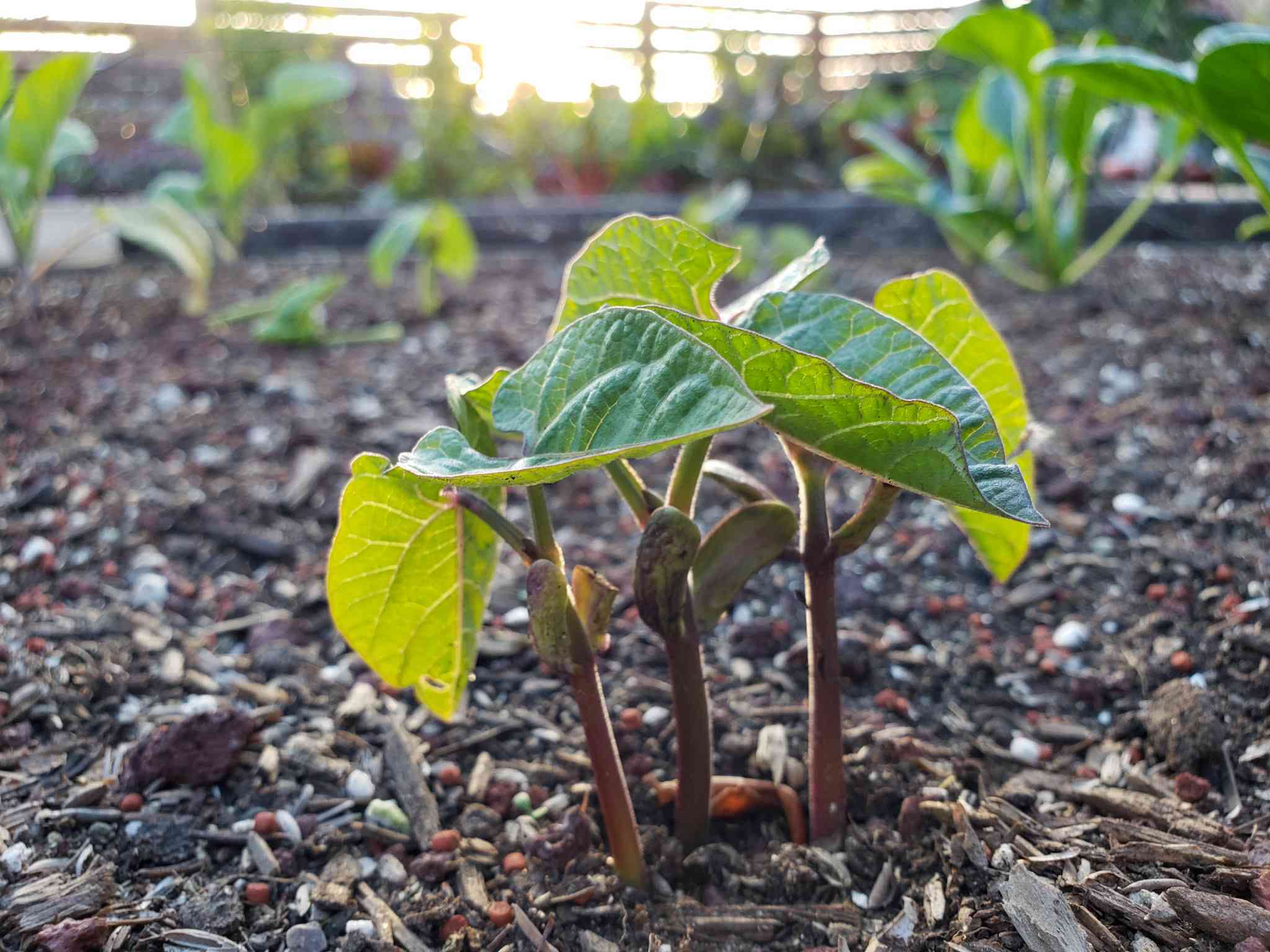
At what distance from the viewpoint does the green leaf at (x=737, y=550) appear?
2.61 ft

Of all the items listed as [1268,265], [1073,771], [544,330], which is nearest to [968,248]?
[1268,265]

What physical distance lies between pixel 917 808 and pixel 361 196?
18.3ft

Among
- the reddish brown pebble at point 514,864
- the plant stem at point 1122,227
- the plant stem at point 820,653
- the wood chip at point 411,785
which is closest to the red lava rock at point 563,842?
the reddish brown pebble at point 514,864

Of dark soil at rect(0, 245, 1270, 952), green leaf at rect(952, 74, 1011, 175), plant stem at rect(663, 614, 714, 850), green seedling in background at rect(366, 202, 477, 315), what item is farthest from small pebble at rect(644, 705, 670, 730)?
green leaf at rect(952, 74, 1011, 175)

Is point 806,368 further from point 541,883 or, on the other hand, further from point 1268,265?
point 1268,265

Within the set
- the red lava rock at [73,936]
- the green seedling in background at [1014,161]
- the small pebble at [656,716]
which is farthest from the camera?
the green seedling in background at [1014,161]

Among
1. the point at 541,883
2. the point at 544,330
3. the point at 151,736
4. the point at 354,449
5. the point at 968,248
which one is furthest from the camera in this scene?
the point at 968,248

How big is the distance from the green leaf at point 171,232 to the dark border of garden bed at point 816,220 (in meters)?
1.13

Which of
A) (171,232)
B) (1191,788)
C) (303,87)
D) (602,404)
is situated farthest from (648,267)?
(303,87)

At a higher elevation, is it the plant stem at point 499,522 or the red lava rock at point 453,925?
the plant stem at point 499,522

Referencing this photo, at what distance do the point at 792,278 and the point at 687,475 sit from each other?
183mm

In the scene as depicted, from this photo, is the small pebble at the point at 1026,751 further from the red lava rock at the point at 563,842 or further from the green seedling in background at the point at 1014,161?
the green seedling in background at the point at 1014,161

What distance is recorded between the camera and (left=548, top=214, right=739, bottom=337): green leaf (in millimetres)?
762

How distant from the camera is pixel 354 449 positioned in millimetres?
2090
